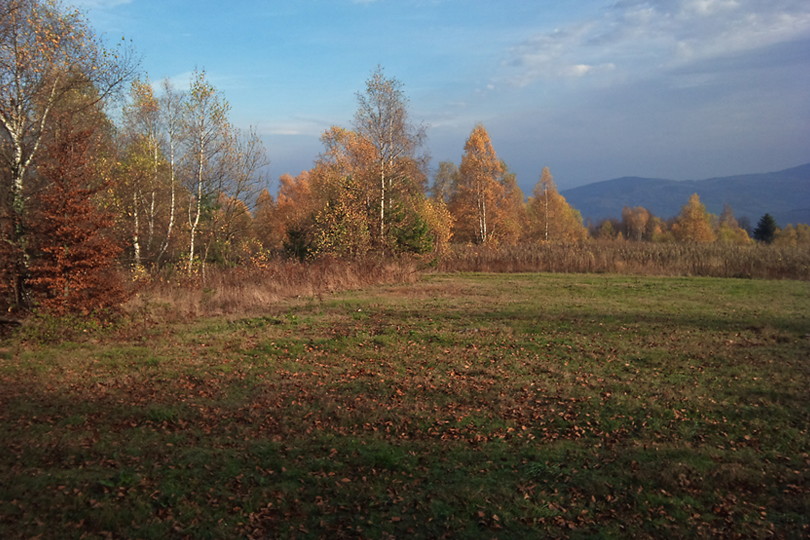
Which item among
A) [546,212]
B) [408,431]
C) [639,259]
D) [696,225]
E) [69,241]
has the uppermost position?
[546,212]

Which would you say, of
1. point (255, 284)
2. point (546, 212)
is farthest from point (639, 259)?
point (546, 212)

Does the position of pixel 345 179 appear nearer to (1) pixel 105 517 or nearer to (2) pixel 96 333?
(2) pixel 96 333

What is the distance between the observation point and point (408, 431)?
6578 mm

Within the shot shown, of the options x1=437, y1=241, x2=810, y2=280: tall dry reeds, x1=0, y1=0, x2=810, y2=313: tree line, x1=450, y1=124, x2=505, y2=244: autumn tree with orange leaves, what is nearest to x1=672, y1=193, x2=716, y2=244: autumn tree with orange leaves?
x1=0, y1=0, x2=810, y2=313: tree line

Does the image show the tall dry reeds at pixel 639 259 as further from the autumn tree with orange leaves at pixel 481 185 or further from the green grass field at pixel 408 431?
the green grass field at pixel 408 431

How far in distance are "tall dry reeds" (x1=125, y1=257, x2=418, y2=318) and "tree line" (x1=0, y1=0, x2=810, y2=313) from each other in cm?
85

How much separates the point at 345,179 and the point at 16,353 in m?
17.6

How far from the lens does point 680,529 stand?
436cm

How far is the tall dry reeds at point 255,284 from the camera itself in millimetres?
14891

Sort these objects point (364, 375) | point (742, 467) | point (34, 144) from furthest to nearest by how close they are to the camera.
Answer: point (34, 144) < point (364, 375) < point (742, 467)

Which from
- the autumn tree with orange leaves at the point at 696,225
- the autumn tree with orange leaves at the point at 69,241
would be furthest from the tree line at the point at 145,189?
the autumn tree with orange leaves at the point at 696,225

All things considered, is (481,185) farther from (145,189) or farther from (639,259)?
(145,189)

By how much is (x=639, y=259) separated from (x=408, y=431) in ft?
88.7

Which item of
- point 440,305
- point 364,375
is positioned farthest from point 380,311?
point 364,375
